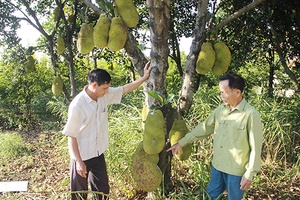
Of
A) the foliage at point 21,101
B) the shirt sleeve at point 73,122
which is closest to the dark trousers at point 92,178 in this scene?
the shirt sleeve at point 73,122

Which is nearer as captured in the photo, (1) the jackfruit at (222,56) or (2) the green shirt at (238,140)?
(2) the green shirt at (238,140)

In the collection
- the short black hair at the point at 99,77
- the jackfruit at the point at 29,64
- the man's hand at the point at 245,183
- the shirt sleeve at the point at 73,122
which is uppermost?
the jackfruit at the point at 29,64

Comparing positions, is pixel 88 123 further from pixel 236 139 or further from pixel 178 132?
pixel 236 139

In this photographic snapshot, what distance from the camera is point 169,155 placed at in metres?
2.30

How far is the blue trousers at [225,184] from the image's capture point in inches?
71.1

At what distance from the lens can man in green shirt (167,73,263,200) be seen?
5.58 feet

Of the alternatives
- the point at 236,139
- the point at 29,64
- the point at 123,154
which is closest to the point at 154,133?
the point at 236,139

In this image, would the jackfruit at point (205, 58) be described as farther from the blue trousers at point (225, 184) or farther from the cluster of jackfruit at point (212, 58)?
the blue trousers at point (225, 184)

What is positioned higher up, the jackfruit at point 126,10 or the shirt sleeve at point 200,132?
the jackfruit at point 126,10

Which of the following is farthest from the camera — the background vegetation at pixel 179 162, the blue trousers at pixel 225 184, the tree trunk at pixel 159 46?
the background vegetation at pixel 179 162

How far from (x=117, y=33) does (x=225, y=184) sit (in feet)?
4.02

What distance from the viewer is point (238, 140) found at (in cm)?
177

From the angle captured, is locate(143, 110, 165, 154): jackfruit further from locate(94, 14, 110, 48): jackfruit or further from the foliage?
the foliage

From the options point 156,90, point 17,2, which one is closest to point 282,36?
point 156,90
